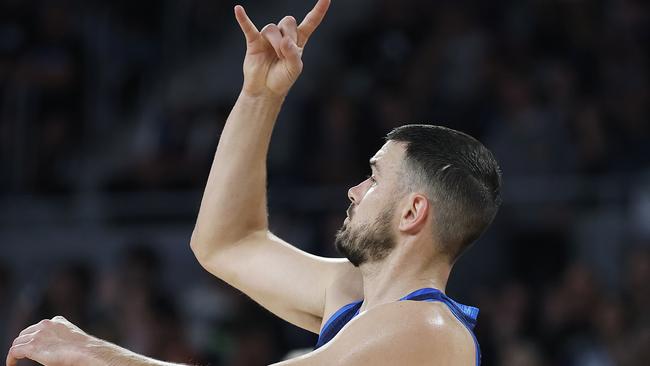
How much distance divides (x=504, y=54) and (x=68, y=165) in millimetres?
3274

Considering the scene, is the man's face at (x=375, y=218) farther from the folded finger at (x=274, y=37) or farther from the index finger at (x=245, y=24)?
the index finger at (x=245, y=24)

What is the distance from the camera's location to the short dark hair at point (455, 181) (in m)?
3.07

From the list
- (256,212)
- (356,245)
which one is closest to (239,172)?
(256,212)

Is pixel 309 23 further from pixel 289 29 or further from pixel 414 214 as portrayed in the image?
pixel 414 214

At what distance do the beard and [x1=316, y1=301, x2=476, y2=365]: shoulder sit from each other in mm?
201

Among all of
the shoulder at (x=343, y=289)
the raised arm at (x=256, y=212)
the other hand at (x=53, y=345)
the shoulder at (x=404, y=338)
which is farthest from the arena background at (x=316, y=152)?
the other hand at (x=53, y=345)

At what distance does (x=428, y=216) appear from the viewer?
121 inches

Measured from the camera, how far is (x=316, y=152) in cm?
791

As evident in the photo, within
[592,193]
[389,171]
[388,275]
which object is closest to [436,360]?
[388,275]

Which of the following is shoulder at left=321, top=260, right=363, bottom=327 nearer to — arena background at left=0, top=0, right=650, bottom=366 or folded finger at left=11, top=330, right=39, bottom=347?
folded finger at left=11, top=330, right=39, bottom=347

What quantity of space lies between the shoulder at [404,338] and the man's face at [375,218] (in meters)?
0.21

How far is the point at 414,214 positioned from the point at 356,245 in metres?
0.18

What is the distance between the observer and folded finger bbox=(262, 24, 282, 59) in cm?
334

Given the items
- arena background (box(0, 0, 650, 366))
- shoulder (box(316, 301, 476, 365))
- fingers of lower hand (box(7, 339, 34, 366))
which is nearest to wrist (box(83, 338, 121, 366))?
fingers of lower hand (box(7, 339, 34, 366))
